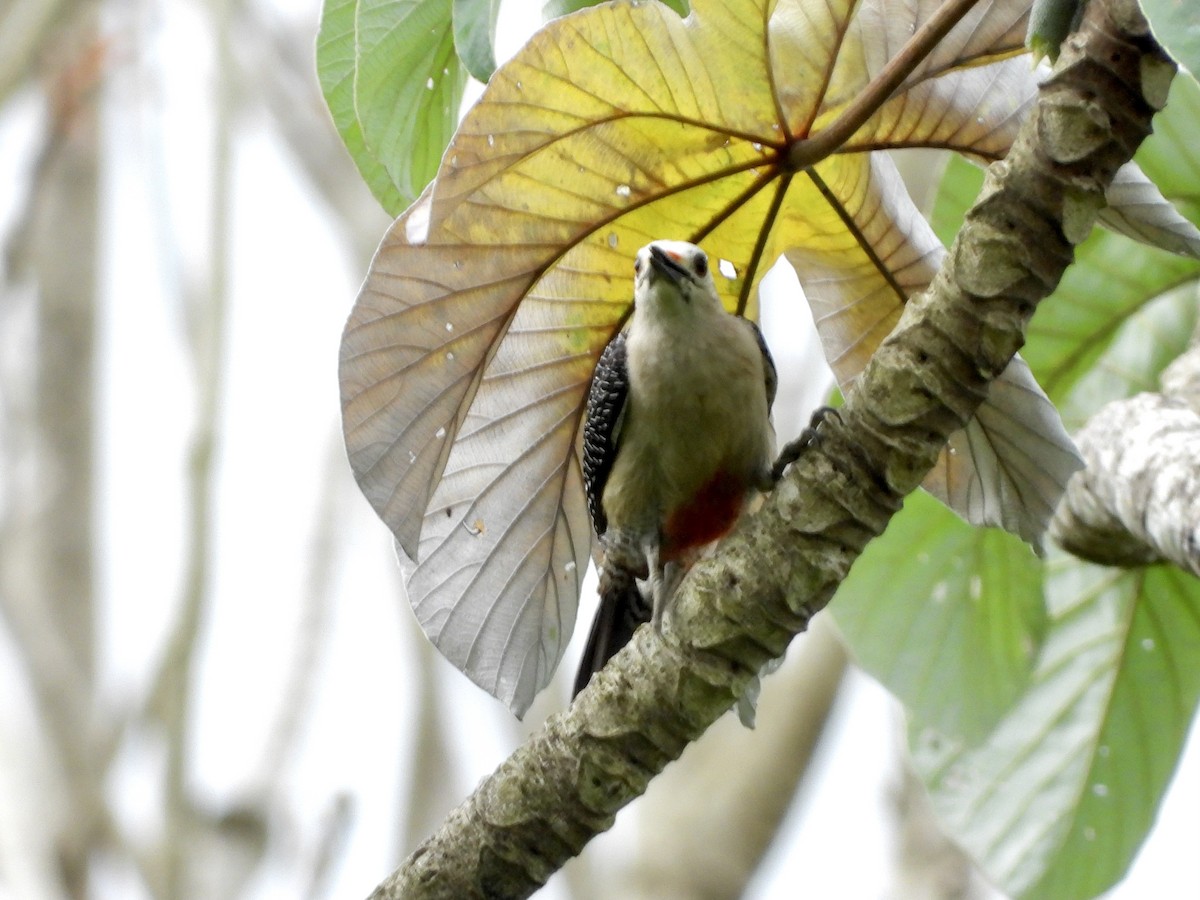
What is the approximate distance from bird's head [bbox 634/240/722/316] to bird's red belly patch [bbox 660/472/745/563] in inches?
11.1

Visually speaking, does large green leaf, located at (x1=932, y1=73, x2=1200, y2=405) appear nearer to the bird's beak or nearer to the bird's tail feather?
the bird's beak

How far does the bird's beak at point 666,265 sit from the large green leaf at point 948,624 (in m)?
0.82

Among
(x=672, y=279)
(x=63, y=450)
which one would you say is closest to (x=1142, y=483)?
(x=672, y=279)

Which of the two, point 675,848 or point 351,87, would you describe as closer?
point 351,87

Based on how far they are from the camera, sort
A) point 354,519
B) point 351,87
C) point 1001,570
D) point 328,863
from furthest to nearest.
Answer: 1. point 354,519
2. point 328,863
3. point 1001,570
4. point 351,87

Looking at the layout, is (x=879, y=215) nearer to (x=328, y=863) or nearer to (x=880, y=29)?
(x=880, y=29)

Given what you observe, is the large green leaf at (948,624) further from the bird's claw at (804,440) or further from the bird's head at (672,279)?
the bird's head at (672,279)

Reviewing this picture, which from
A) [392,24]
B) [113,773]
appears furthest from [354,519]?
[392,24]

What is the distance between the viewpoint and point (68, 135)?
530cm

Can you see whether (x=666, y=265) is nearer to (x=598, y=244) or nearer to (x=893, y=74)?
(x=598, y=244)

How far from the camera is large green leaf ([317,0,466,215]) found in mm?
1958

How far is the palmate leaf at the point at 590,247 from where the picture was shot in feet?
5.54

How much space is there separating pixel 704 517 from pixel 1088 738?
0.95 meters

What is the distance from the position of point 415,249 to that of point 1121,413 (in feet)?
3.84
